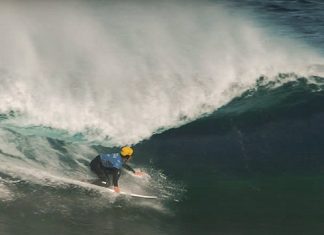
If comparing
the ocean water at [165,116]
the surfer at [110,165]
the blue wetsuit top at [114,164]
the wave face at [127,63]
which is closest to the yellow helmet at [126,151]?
the surfer at [110,165]

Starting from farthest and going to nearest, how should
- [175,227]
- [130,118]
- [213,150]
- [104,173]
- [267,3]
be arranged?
1. [267,3]
2. [130,118]
3. [213,150]
4. [104,173]
5. [175,227]

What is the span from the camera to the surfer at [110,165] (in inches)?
464

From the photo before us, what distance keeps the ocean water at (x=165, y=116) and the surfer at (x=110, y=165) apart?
45cm

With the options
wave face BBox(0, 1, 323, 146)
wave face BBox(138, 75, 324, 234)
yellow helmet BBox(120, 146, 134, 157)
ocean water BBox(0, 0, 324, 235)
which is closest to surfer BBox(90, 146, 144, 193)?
yellow helmet BBox(120, 146, 134, 157)

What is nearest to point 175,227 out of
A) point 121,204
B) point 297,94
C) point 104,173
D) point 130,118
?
point 121,204

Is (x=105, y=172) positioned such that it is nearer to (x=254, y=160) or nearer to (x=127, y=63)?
(x=254, y=160)

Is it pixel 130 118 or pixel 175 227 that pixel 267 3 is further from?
pixel 175 227

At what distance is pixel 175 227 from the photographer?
10773 mm

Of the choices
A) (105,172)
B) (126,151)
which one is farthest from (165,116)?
(105,172)

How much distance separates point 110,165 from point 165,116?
4884 mm

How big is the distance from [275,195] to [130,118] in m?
5.51

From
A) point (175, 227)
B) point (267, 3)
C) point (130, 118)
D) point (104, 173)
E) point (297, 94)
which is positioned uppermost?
point (267, 3)

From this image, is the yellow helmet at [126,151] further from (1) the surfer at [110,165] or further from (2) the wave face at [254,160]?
(2) the wave face at [254,160]

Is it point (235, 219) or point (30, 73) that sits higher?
point (30, 73)
